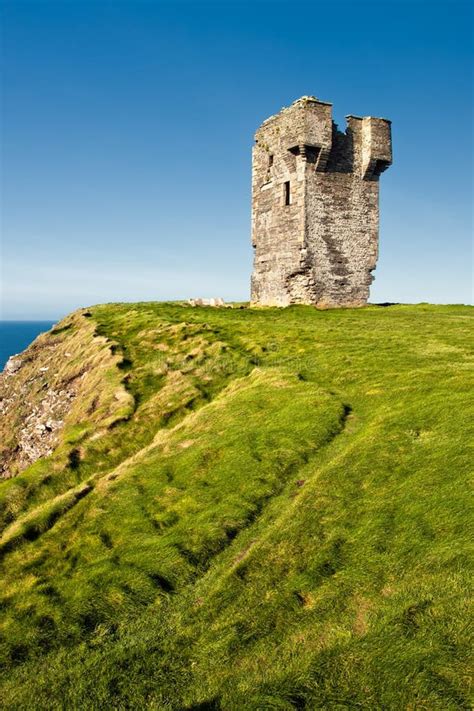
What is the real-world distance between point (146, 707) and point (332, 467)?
7.19m

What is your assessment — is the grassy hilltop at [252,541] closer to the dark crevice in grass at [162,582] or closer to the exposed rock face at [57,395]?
the dark crevice in grass at [162,582]

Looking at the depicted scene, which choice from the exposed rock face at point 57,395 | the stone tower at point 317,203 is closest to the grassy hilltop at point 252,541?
the exposed rock face at point 57,395

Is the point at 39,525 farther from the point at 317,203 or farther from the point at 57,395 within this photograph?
the point at 317,203

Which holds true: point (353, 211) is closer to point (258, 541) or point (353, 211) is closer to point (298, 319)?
point (298, 319)

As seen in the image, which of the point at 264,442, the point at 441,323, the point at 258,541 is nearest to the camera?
the point at 258,541

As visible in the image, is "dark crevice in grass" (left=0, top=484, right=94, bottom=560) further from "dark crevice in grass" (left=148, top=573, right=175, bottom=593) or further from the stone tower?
the stone tower

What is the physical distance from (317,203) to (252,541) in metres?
28.6

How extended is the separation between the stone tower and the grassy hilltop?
Answer: 14.7 metres

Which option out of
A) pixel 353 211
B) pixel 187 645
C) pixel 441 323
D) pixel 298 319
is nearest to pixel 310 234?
pixel 353 211

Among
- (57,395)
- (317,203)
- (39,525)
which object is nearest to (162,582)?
(39,525)

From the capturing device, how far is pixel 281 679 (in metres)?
8.41

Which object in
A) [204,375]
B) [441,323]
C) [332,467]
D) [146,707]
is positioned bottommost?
[146,707]

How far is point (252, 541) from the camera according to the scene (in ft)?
39.5

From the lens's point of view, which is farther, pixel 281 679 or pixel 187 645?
pixel 187 645
